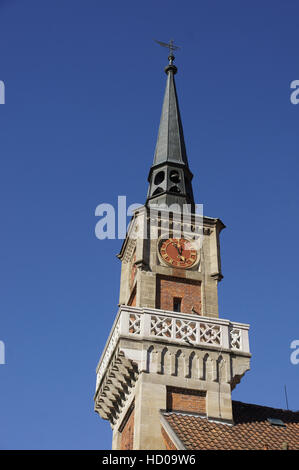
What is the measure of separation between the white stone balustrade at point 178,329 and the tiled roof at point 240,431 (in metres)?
2.56

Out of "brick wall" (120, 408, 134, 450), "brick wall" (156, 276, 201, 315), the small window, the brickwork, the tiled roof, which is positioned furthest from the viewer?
the small window

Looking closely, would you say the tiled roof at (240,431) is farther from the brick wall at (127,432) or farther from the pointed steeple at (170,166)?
the pointed steeple at (170,166)

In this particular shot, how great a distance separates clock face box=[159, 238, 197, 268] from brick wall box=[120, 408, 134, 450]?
682 cm

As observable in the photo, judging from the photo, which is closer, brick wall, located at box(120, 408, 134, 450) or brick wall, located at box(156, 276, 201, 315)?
brick wall, located at box(120, 408, 134, 450)

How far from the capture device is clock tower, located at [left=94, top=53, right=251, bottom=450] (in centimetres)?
2642

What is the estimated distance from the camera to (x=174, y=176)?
120 ft

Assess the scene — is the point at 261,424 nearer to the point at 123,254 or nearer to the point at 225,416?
the point at 225,416

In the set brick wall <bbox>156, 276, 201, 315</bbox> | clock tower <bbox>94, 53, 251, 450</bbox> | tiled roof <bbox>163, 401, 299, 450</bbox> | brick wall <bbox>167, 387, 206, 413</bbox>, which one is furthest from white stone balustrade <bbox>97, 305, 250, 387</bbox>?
tiled roof <bbox>163, 401, 299, 450</bbox>

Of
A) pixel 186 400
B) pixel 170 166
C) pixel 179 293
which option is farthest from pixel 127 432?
pixel 170 166

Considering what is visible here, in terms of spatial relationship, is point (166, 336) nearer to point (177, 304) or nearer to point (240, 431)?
point (177, 304)

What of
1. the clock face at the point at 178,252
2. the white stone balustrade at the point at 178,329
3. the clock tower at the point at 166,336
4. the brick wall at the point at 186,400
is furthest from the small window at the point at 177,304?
the brick wall at the point at 186,400

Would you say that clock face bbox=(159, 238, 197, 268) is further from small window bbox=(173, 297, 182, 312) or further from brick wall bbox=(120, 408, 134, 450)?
brick wall bbox=(120, 408, 134, 450)
